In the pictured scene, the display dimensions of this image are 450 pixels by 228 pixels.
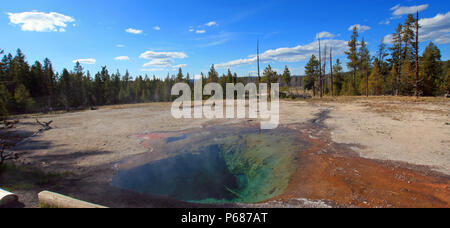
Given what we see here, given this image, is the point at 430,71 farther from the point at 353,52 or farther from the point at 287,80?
the point at 287,80

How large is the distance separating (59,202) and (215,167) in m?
6.65

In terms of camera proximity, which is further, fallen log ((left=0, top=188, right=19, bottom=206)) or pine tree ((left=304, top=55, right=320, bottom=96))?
pine tree ((left=304, top=55, right=320, bottom=96))

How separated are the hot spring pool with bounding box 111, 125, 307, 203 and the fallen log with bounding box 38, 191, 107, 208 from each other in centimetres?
303

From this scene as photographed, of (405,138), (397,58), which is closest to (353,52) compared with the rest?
(397,58)

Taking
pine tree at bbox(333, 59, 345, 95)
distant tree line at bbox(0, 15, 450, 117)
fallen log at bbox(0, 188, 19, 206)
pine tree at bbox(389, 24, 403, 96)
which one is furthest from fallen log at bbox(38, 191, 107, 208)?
pine tree at bbox(333, 59, 345, 95)

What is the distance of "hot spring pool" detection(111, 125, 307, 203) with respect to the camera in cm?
780

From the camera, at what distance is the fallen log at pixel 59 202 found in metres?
4.48

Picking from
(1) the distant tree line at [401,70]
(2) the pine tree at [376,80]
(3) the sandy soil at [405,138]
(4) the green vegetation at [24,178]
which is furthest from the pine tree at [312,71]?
(4) the green vegetation at [24,178]

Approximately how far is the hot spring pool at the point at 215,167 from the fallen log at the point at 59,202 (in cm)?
303

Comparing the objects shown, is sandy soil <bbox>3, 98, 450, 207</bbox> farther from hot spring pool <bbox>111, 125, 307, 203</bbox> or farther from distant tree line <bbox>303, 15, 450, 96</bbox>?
distant tree line <bbox>303, 15, 450, 96</bbox>

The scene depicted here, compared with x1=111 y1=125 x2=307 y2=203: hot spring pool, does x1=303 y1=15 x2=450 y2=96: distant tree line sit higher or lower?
higher
